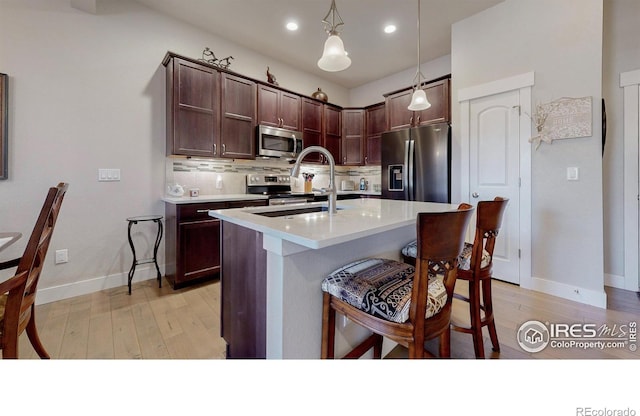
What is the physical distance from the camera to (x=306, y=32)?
329cm

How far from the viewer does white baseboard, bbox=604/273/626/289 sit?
256 centimetres

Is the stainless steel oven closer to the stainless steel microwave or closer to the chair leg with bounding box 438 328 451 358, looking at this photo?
the stainless steel microwave

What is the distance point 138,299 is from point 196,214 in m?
0.90

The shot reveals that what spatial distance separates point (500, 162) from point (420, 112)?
1304 mm

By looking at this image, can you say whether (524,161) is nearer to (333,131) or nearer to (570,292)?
(570,292)

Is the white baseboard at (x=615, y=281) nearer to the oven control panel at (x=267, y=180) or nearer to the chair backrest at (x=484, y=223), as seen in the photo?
the chair backrest at (x=484, y=223)

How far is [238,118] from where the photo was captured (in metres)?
3.20

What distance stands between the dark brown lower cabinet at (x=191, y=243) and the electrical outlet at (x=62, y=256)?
0.81 meters

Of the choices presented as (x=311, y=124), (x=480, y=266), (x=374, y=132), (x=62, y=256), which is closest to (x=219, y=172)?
(x=311, y=124)

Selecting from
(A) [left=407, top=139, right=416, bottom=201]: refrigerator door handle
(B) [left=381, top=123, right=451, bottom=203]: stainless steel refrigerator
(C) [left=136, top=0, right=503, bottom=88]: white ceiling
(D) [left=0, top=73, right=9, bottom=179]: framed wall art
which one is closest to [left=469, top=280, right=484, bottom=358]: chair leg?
(B) [left=381, top=123, right=451, bottom=203]: stainless steel refrigerator

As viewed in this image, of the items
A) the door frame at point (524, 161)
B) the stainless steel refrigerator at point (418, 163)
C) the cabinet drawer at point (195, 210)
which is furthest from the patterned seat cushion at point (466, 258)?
the cabinet drawer at point (195, 210)

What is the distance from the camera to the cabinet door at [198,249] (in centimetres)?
259
